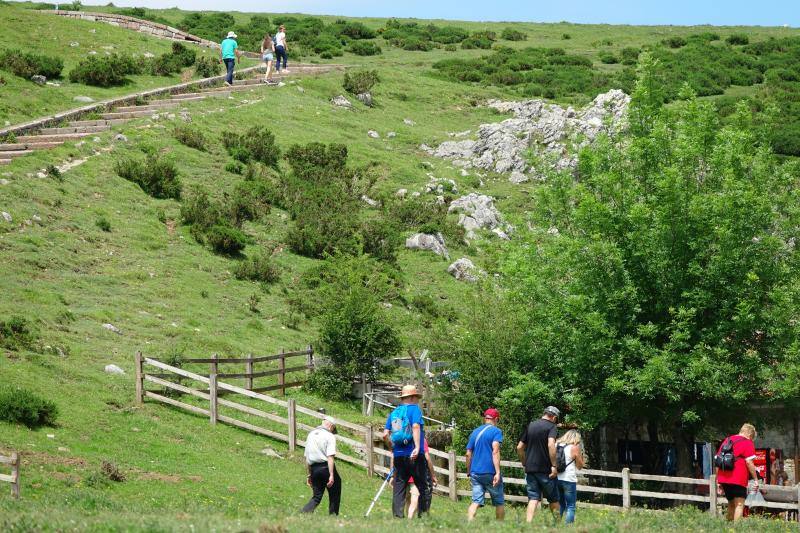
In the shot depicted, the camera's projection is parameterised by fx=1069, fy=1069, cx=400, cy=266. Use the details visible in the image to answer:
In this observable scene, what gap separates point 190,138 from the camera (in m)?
46.7

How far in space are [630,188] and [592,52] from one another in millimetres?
71524

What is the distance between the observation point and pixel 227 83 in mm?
57844

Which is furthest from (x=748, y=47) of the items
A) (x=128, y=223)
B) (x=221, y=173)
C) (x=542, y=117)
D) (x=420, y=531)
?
(x=420, y=531)

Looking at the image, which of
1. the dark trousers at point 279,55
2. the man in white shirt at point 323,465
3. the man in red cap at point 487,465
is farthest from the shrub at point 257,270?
the dark trousers at point 279,55

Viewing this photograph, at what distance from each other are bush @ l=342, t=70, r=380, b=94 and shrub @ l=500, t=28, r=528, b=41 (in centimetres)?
4009

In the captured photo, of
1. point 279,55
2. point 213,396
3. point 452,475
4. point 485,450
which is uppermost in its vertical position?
point 279,55

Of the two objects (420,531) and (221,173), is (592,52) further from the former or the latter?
(420,531)

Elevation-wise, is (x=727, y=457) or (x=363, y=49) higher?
(x=363, y=49)

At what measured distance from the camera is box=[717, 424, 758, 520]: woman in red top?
1648 centimetres

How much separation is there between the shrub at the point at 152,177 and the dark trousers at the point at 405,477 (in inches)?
1098

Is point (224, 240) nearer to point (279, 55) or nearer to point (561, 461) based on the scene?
point (561, 461)

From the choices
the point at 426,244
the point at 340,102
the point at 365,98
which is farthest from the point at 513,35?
the point at 426,244

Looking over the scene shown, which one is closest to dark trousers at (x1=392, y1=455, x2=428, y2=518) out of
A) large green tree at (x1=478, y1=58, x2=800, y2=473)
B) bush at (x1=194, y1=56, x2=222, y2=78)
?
large green tree at (x1=478, y1=58, x2=800, y2=473)

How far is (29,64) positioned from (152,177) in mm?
15214
